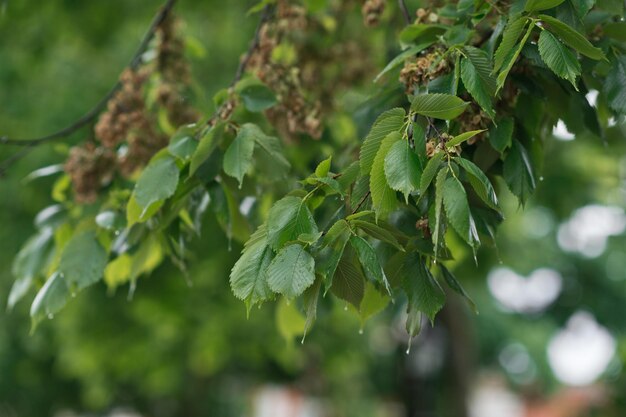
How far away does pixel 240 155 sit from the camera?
2506 mm

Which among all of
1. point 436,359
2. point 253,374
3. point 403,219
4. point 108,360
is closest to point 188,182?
point 403,219

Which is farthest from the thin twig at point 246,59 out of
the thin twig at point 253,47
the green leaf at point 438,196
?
the green leaf at point 438,196

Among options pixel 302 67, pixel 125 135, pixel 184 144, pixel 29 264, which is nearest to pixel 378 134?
pixel 184 144

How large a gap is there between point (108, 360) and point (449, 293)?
426 cm

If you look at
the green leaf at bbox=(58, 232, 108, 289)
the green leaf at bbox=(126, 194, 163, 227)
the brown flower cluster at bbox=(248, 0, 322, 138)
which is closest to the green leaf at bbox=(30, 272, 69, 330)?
the green leaf at bbox=(58, 232, 108, 289)

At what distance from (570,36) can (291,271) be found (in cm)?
91

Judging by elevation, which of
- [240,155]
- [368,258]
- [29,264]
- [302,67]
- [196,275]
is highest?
[368,258]

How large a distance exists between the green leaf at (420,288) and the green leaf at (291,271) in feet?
1.08

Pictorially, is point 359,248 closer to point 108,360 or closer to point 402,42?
point 402,42

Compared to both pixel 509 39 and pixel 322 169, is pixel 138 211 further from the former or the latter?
pixel 509 39

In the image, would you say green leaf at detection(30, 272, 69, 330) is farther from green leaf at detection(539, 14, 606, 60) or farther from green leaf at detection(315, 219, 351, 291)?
green leaf at detection(539, 14, 606, 60)

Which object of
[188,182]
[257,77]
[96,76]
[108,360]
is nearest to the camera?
[188,182]

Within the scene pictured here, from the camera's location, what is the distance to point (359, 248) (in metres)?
1.94

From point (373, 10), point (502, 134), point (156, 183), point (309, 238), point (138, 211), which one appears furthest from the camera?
point (373, 10)
